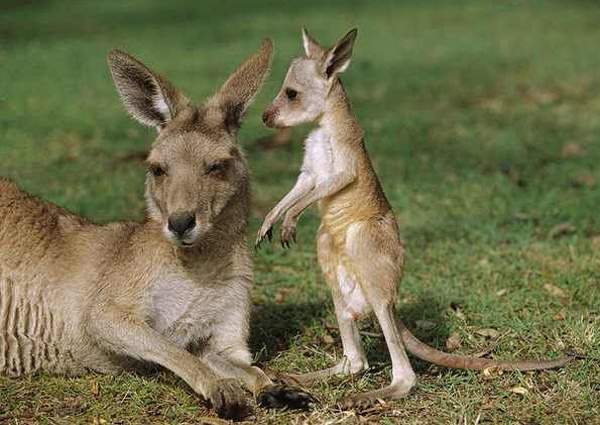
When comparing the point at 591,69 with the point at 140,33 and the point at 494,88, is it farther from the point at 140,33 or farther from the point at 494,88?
the point at 140,33

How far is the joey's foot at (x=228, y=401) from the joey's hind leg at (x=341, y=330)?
39 cm

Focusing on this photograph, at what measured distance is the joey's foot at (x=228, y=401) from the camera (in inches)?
126

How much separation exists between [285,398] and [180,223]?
25.1 inches

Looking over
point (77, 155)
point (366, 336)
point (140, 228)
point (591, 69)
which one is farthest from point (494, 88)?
point (140, 228)

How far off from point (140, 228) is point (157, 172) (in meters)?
0.27

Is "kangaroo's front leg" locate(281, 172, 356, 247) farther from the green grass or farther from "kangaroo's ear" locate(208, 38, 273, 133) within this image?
the green grass

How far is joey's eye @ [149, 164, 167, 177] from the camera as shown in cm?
351

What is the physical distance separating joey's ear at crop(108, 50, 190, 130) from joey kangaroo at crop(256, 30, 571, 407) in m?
Answer: 0.41

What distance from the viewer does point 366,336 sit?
418 centimetres

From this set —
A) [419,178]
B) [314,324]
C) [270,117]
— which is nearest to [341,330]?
[314,324]

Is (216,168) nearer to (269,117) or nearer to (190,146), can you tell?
(190,146)

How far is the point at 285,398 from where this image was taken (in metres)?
3.28

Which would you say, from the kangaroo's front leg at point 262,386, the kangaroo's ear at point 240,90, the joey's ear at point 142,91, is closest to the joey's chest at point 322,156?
the kangaroo's ear at point 240,90

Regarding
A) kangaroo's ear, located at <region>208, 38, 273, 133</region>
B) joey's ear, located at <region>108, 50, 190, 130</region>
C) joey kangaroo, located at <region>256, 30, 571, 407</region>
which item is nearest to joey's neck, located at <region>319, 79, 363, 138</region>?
joey kangaroo, located at <region>256, 30, 571, 407</region>
